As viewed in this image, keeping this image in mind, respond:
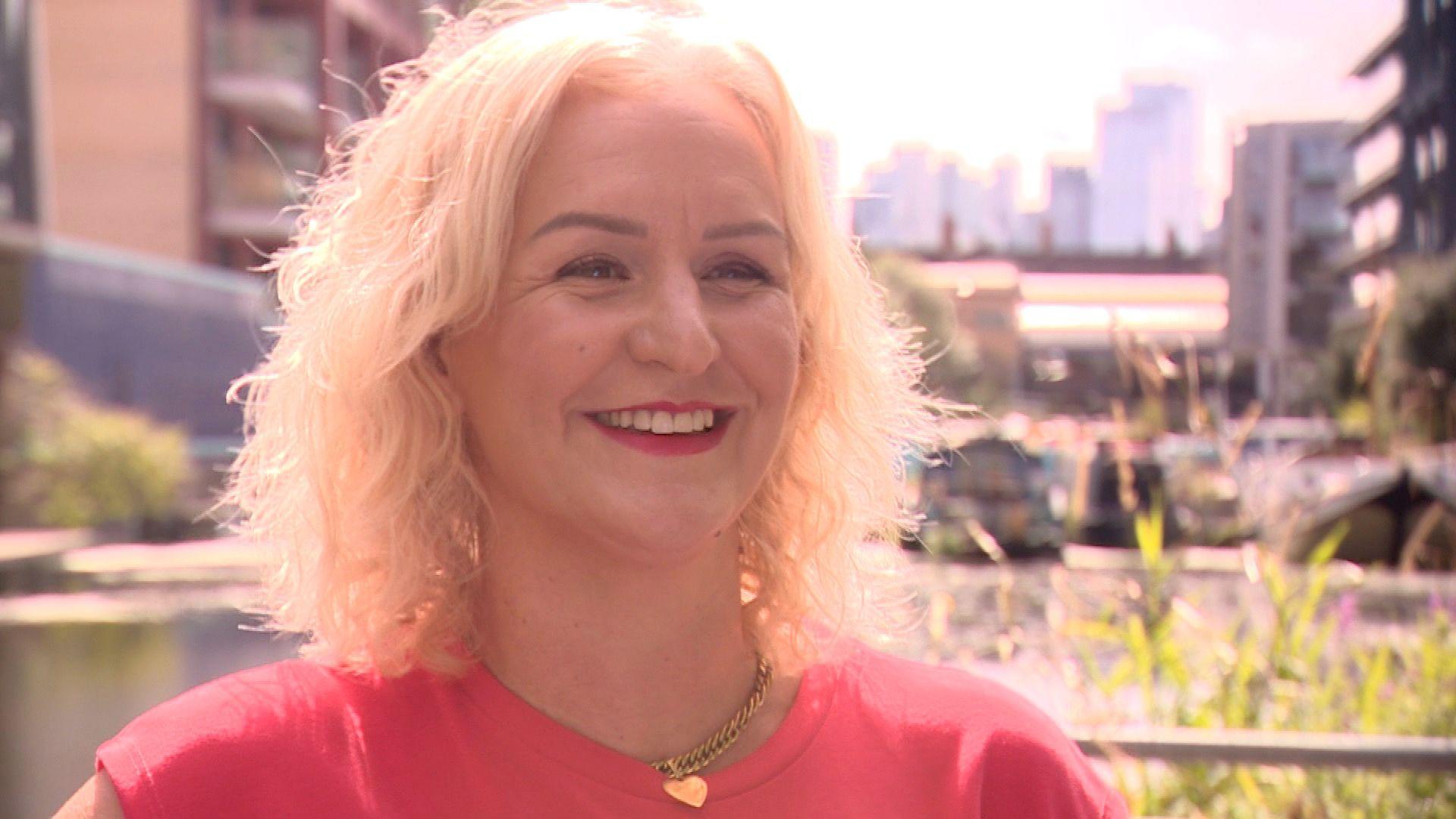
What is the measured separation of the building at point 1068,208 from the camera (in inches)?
2443

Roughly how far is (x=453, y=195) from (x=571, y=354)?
0.60 ft

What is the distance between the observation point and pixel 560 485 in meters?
1.23

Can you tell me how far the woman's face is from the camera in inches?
47.9

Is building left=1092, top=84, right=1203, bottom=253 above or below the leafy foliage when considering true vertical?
above

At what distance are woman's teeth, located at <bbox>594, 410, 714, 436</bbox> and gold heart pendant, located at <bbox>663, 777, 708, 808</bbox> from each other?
31 cm

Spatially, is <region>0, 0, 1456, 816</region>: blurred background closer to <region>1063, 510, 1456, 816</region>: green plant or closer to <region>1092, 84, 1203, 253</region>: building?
<region>1063, 510, 1456, 816</region>: green plant

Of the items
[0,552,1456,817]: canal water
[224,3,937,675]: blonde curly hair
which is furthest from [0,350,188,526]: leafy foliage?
[224,3,937,675]: blonde curly hair

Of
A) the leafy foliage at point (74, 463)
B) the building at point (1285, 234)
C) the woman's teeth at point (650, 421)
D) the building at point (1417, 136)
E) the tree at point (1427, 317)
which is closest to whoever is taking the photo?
the woman's teeth at point (650, 421)

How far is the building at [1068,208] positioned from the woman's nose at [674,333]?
60.4 metres

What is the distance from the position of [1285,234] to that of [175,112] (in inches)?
2148

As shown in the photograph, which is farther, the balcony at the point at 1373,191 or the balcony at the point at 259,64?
the balcony at the point at 1373,191

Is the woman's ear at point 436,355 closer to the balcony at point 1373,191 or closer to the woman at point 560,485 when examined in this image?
the woman at point 560,485

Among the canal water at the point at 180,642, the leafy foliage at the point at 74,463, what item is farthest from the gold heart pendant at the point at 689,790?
the leafy foliage at the point at 74,463

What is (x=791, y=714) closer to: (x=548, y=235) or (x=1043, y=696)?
(x=548, y=235)
